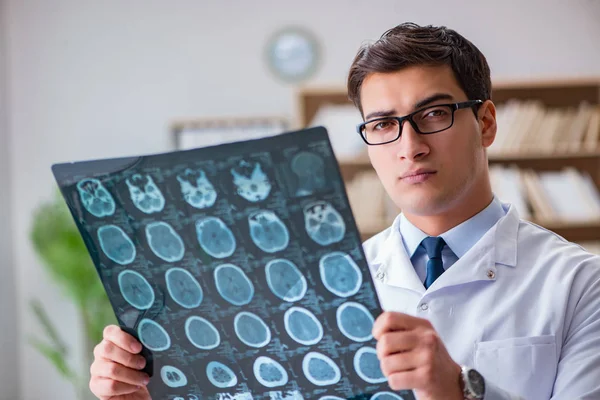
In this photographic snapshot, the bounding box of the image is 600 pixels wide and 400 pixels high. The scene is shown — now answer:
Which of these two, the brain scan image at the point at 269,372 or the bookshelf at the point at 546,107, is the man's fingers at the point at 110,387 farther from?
the bookshelf at the point at 546,107

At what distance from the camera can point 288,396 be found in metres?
0.99

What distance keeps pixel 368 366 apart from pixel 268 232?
0.22 meters

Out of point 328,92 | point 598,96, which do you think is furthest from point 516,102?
point 328,92

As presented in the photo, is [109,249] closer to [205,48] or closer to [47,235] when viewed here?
[47,235]

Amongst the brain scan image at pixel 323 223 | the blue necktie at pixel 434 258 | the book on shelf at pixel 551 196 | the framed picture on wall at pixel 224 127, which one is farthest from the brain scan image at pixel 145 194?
the framed picture on wall at pixel 224 127

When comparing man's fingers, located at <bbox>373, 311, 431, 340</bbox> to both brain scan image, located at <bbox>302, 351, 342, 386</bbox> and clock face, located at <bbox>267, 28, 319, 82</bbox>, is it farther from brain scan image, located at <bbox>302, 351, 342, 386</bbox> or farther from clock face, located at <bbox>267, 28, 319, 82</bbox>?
clock face, located at <bbox>267, 28, 319, 82</bbox>

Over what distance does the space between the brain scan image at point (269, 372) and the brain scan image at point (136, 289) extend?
181mm

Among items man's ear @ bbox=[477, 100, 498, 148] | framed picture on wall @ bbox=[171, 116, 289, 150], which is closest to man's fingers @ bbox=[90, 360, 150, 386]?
man's ear @ bbox=[477, 100, 498, 148]

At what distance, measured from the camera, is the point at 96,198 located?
101cm

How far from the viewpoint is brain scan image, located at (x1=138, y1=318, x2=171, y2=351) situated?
1.04 m

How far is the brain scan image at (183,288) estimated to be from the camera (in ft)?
3.22

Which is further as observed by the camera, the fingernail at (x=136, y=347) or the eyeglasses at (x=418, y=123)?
the eyeglasses at (x=418, y=123)

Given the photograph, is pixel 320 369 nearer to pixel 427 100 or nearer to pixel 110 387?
pixel 110 387

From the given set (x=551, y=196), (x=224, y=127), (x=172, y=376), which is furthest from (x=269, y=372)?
(x=224, y=127)
